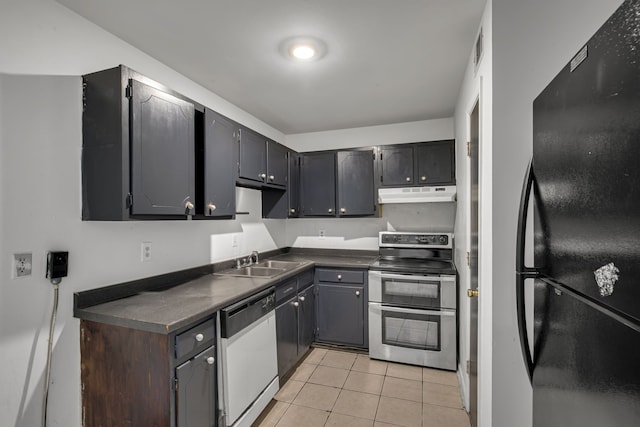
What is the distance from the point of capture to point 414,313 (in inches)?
112

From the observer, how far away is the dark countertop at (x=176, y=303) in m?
1.46

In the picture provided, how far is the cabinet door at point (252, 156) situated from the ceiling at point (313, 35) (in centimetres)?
39

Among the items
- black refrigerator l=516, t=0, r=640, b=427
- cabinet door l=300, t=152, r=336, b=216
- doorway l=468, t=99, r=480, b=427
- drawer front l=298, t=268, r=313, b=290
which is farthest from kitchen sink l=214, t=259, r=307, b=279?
black refrigerator l=516, t=0, r=640, b=427

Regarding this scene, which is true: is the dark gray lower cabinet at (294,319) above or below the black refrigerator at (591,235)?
A: below

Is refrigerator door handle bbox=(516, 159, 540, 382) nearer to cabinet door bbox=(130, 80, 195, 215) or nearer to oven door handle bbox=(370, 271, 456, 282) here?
cabinet door bbox=(130, 80, 195, 215)

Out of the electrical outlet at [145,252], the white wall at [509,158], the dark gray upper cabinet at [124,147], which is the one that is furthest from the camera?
the electrical outlet at [145,252]

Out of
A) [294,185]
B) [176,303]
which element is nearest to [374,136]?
[294,185]

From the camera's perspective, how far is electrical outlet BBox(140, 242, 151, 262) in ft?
6.54

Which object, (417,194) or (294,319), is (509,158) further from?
(294,319)

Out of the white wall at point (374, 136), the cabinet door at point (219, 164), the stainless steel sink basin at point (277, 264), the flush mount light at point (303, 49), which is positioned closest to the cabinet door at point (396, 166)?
the white wall at point (374, 136)

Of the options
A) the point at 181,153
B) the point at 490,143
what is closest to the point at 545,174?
the point at 490,143

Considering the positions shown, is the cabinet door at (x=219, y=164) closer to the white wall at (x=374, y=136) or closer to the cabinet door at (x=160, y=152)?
the cabinet door at (x=160, y=152)

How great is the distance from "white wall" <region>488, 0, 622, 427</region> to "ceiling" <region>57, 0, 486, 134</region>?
1.16 ft

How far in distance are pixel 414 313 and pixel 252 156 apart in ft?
6.94
